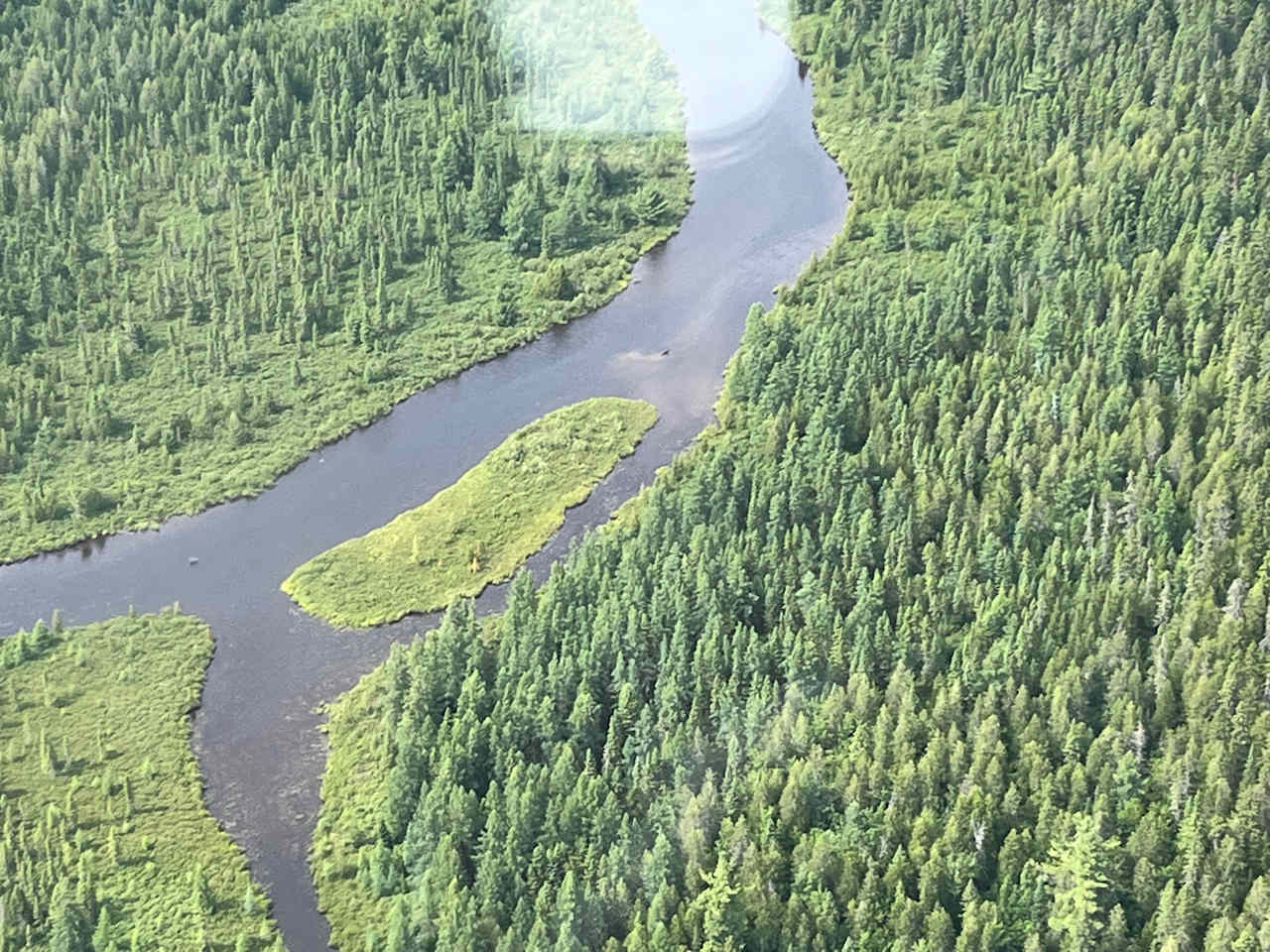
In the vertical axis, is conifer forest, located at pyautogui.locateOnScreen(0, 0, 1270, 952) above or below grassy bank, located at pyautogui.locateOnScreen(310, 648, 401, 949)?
above

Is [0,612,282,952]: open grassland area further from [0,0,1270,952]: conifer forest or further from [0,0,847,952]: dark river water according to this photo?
[0,0,847,952]: dark river water

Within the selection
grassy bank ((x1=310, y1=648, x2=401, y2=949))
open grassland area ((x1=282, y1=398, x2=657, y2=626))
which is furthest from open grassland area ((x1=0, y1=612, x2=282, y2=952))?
open grassland area ((x1=282, y1=398, x2=657, y2=626))

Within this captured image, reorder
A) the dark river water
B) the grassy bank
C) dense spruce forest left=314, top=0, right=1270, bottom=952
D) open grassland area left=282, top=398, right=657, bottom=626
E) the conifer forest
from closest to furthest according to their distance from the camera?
dense spruce forest left=314, top=0, right=1270, bottom=952 → the conifer forest → the grassy bank → the dark river water → open grassland area left=282, top=398, right=657, bottom=626

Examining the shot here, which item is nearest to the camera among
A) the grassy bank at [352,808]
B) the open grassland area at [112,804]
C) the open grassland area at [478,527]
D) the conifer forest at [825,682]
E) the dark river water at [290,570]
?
the conifer forest at [825,682]

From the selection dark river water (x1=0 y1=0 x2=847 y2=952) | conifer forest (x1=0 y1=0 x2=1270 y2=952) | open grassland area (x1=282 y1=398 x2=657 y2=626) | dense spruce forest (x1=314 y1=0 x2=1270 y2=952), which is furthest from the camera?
open grassland area (x1=282 y1=398 x2=657 y2=626)

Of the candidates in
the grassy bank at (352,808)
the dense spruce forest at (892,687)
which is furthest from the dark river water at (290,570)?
the dense spruce forest at (892,687)

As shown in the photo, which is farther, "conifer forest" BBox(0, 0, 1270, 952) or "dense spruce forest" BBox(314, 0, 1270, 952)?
"conifer forest" BBox(0, 0, 1270, 952)

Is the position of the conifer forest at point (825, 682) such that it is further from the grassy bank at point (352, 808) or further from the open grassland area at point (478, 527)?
the open grassland area at point (478, 527)

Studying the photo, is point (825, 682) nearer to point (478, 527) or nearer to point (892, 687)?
point (892, 687)
